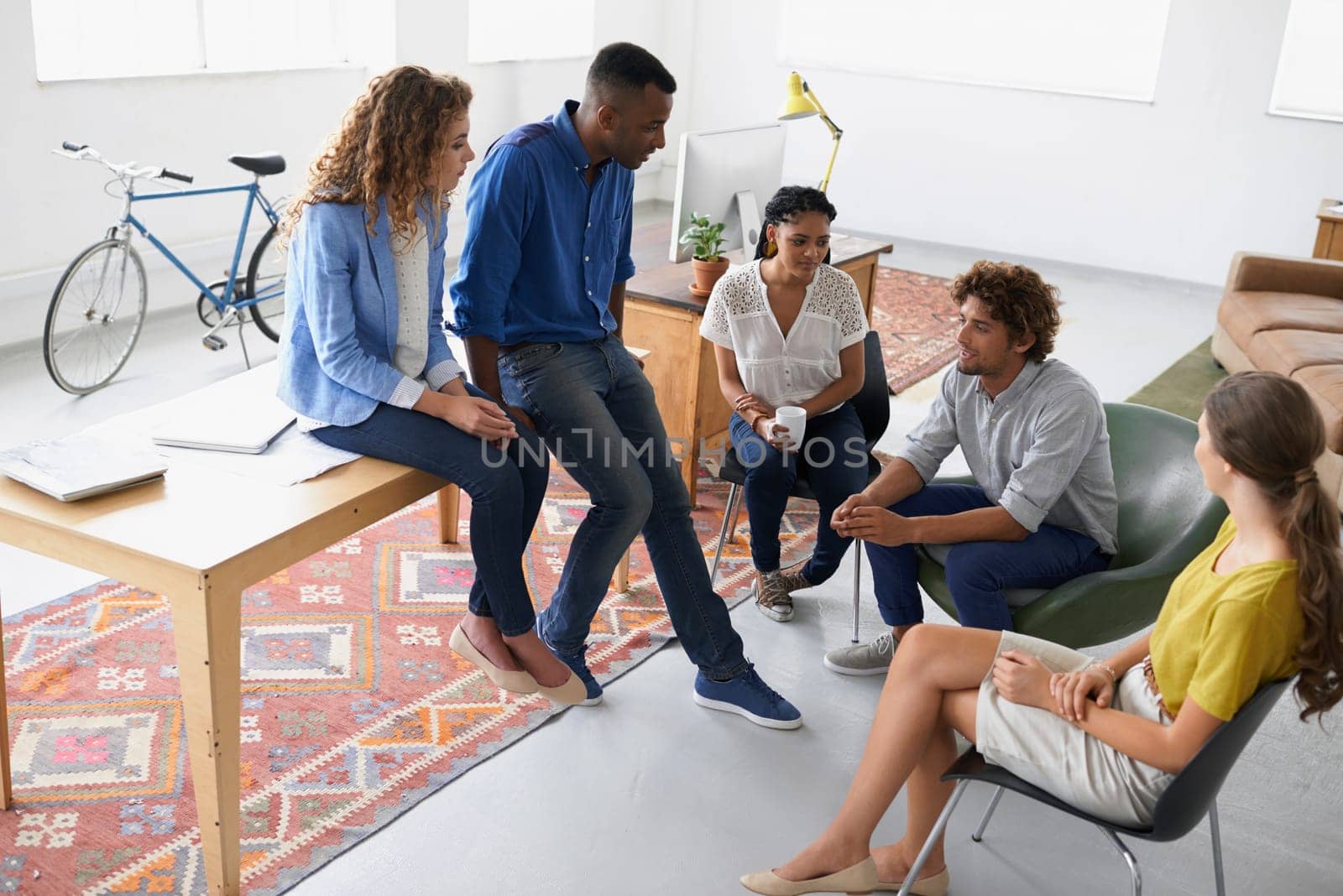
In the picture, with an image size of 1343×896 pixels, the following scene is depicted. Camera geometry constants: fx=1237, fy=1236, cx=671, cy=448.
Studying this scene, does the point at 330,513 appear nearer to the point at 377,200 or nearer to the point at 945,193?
the point at 377,200

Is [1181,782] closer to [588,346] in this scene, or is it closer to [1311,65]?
[588,346]

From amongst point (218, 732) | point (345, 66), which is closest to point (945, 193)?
point (345, 66)

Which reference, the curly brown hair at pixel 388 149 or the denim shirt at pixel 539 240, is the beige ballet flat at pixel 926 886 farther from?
the curly brown hair at pixel 388 149

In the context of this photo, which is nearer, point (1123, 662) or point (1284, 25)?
point (1123, 662)

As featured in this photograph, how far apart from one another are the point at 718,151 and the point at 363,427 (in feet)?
6.07

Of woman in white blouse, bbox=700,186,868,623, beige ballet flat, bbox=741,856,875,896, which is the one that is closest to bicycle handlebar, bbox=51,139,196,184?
woman in white blouse, bbox=700,186,868,623

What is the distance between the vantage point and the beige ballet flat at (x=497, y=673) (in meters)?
2.78

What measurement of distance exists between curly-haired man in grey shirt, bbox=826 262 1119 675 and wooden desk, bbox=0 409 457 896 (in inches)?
43.5

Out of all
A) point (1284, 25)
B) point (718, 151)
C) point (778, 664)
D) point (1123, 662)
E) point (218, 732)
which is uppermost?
point (1284, 25)

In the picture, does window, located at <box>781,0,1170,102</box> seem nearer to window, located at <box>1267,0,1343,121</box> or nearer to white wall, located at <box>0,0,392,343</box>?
window, located at <box>1267,0,1343,121</box>

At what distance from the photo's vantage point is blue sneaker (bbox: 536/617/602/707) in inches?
110

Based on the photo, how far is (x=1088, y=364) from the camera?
577 centimetres

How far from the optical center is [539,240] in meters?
2.70

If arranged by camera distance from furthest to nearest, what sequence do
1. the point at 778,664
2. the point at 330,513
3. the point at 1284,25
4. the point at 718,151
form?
the point at 1284,25, the point at 718,151, the point at 778,664, the point at 330,513
